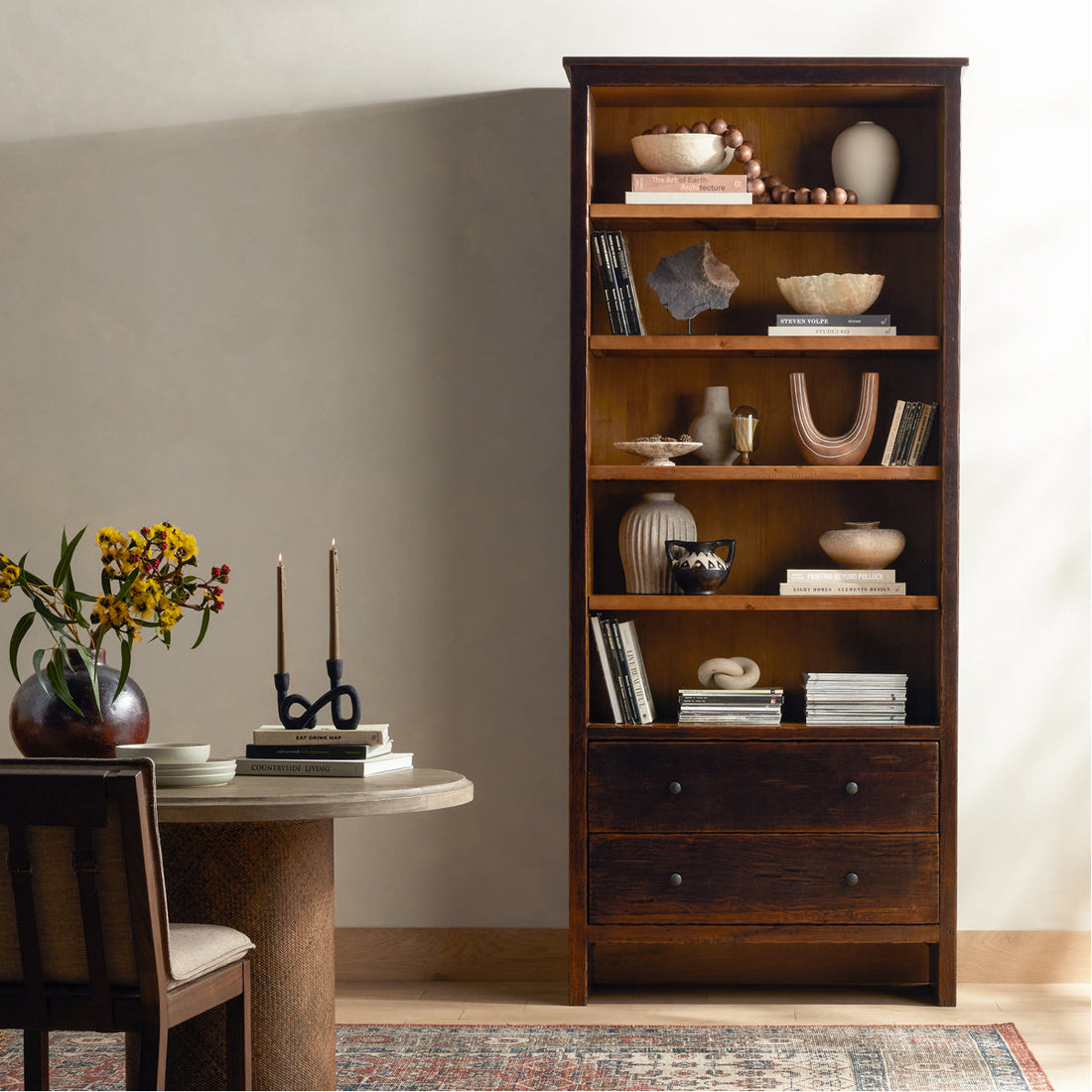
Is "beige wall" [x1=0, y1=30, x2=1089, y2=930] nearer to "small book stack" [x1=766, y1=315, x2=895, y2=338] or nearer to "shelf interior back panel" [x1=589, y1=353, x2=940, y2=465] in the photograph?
"shelf interior back panel" [x1=589, y1=353, x2=940, y2=465]

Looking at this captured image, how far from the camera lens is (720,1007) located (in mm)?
3057

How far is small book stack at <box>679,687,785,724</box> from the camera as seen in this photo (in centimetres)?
304

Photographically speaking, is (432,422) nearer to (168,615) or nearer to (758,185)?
(758,185)

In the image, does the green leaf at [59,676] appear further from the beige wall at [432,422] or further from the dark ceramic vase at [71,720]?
the beige wall at [432,422]

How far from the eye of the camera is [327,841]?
7.52 feet

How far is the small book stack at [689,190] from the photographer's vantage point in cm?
308

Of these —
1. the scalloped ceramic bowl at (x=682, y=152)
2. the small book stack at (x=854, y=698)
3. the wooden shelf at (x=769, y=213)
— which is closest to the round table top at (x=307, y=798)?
the small book stack at (x=854, y=698)

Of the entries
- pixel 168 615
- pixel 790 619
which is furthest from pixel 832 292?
pixel 168 615

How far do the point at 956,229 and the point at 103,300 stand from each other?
2172 mm

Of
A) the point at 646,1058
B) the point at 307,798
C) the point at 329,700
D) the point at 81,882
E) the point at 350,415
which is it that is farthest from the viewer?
the point at 350,415

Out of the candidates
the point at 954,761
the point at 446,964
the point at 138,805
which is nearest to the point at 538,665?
the point at 446,964

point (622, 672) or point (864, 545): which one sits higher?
point (864, 545)

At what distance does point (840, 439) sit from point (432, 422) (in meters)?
1.04

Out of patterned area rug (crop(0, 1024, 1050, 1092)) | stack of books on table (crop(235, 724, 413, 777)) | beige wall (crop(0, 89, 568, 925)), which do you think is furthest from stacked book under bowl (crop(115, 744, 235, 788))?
beige wall (crop(0, 89, 568, 925))
